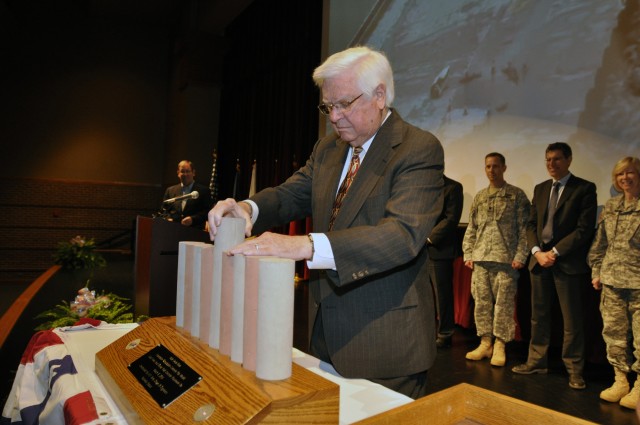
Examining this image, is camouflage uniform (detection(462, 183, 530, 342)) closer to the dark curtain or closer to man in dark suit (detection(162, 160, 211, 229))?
man in dark suit (detection(162, 160, 211, 229))

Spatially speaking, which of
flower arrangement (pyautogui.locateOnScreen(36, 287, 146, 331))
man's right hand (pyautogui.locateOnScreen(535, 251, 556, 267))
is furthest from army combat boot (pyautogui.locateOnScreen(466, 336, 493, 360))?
flower arrangement (pyautogui.locateOnScreen(36, 287, 146, 331))

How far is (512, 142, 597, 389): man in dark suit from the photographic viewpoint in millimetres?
3416

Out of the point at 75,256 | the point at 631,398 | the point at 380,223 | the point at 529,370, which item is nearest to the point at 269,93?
the point at 75,256

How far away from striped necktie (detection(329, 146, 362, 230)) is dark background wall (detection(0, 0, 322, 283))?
765 cm

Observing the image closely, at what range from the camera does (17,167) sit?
34.2ft

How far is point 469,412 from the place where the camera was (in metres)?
0.78

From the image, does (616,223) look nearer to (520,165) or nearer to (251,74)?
(520,165)

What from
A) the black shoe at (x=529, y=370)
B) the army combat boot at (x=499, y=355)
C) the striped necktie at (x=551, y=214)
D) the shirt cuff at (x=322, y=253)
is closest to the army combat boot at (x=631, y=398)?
the black shoe at (x=529, y=370)

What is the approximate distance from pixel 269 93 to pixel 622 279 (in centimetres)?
660

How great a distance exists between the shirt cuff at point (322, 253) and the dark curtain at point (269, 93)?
5.63 metres

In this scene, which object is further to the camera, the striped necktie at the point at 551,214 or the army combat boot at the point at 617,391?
the striped necktie at the point at 551,214

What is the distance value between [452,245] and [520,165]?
0.90 meters

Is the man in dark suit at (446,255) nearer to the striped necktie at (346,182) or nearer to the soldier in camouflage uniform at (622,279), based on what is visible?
the soldier in camouflage uniform at (622,279)

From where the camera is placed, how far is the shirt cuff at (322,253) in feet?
3.47
